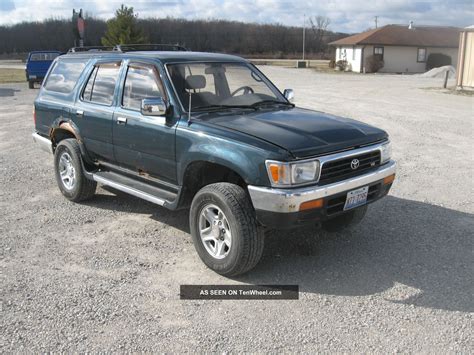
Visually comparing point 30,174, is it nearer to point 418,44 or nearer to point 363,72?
point 363,72

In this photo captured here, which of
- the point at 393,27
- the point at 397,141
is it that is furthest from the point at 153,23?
the point at 397,141

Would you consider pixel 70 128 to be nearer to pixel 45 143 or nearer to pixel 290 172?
pixel 45 143

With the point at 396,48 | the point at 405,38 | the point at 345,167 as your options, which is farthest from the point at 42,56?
the point at 405,38

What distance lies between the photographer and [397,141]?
1043cm

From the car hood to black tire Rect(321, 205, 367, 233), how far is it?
930 millimetres

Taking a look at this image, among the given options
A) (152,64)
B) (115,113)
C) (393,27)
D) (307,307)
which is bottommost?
(307,307)

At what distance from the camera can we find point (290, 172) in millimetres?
3881

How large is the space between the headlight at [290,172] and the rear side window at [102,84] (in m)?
2.48

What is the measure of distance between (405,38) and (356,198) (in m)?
48.3

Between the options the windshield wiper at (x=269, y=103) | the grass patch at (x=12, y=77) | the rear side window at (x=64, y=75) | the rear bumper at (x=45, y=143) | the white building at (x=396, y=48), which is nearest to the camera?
the windshield wiper at (x=269, y=103)

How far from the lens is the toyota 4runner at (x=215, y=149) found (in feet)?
13.1

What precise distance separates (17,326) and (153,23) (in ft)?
410

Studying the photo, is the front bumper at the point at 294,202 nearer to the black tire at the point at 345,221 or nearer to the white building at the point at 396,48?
the black tire at the point at 345,221

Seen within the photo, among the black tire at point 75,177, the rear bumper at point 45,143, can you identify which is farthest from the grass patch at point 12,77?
the black tire at point 75,177
